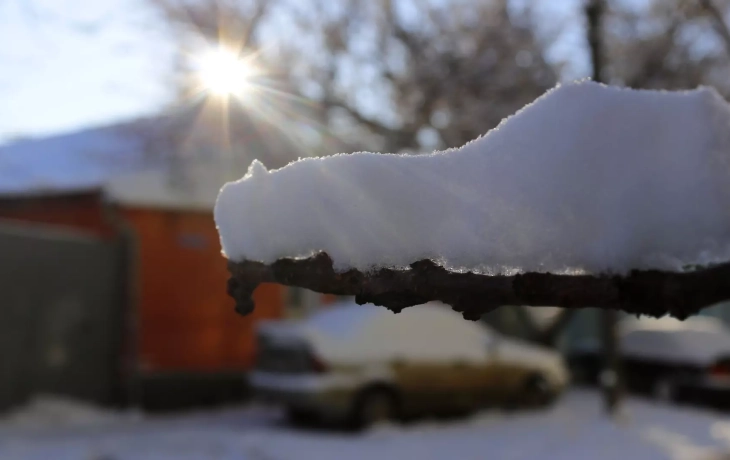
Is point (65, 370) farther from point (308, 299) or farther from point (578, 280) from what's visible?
point (578, 280)

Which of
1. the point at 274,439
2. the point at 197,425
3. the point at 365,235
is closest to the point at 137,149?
the point at 197,425

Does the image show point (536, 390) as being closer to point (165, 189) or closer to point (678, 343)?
point (678, 343)

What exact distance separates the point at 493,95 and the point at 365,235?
1107 cm

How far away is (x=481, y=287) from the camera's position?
1.69 metres

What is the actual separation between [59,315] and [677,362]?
975cm

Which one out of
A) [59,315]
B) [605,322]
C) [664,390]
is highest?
[59,315]

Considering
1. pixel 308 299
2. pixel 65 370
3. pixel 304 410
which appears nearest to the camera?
pixel 304 410

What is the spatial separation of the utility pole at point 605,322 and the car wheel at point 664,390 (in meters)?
2.71

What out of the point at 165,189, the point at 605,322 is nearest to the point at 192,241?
the point at 165,189

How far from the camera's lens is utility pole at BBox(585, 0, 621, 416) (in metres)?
10.2

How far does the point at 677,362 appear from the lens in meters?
12.9

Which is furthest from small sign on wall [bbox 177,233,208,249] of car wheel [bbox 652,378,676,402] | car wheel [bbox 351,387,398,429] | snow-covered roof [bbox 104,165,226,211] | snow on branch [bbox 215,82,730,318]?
snow on branch [bbox 215,82,730,318]

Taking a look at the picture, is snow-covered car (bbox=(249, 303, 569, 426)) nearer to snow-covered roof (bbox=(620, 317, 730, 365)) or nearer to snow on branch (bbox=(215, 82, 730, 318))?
snow-covered roof (bbox=(620, 317, 730, 365))

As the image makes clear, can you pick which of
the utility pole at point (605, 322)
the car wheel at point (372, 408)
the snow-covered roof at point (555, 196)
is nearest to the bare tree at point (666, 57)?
the utility pole at point (605, 322)
